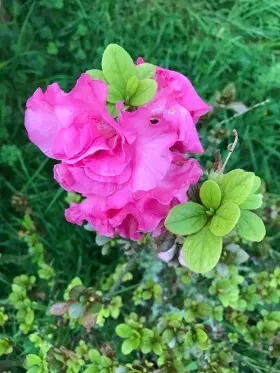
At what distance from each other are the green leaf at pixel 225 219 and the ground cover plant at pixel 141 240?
0.24 m

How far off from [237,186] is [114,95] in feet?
0.72

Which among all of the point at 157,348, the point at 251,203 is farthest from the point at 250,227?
the point at 157,348

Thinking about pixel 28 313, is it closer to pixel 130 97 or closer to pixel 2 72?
pixel 130 97

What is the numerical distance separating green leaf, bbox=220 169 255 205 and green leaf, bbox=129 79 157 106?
16 centimetres

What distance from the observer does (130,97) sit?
844 mm

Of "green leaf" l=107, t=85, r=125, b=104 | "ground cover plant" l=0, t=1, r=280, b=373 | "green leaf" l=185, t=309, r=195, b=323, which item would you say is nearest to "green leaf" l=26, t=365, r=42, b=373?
"ground cover plant" l=0, t=1, r=280, b=373

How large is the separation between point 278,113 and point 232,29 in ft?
0.99

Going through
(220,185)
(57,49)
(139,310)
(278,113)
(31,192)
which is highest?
(220,185)

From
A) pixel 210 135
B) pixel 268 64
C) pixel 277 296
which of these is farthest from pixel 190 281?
pixel 268 64

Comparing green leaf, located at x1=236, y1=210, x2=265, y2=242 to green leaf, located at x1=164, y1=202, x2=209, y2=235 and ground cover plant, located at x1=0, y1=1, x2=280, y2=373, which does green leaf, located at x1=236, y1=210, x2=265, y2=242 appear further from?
ground cover plant, located at x1=0, y1=1, x2=280, y2=373

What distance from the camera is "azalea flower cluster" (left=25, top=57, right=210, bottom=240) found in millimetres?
780

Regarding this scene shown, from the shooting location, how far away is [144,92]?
2.70 ft

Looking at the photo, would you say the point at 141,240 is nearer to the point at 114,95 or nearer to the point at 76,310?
the point at 76,310

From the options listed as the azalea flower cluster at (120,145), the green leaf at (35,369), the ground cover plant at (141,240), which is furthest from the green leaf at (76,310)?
the azalea flower cluster at (120,145)
